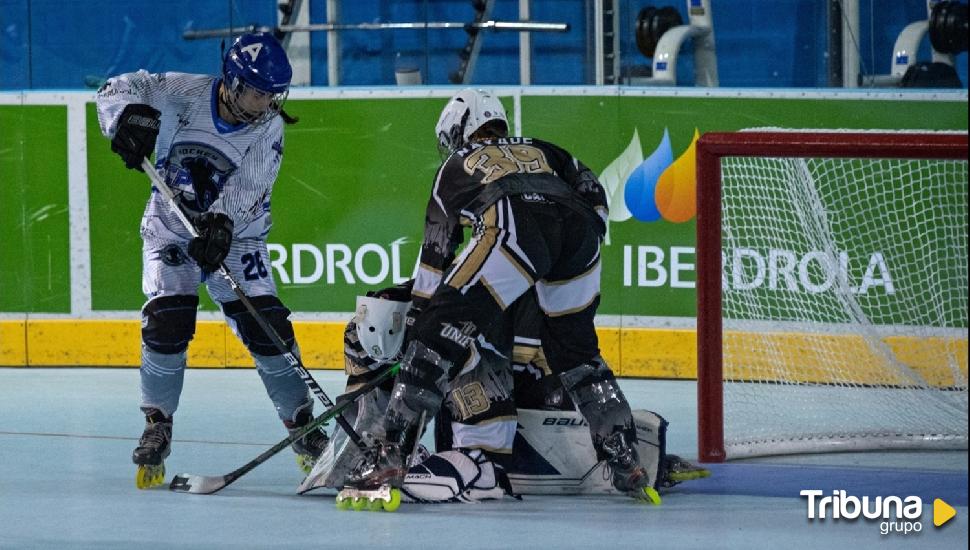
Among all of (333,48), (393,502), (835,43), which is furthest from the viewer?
(333,48)

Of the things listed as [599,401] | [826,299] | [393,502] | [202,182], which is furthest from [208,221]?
[826,299]

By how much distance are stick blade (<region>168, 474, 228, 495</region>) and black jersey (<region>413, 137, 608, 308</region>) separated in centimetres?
82

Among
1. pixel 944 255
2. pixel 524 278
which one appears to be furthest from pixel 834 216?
pixel 524 278

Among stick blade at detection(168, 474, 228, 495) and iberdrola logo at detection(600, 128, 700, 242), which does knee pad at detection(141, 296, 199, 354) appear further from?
iberdrola logo at detection(600, 128, 700, 242)

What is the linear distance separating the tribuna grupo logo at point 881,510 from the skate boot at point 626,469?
458 mm

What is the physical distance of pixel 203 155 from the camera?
511cm

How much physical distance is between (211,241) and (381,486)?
3.06 feet

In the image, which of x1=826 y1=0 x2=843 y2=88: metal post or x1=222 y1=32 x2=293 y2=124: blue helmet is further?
x1=826 y1=0 x2=843 y2=88: metal post

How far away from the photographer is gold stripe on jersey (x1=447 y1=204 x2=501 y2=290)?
4.54 m

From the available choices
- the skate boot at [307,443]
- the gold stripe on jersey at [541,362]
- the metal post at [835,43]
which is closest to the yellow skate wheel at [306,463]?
the skate boot at [307,443]

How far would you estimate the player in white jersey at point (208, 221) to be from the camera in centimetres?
495

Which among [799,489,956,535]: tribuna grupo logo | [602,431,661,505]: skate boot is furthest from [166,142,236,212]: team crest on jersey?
[799,489,956,535]: tribuna grupo logo

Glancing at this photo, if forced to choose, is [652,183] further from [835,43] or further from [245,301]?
[245,301]

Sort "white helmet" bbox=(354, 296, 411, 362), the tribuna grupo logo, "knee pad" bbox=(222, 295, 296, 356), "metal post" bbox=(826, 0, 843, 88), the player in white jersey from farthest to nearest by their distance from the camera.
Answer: "metal post" bbox=(826, 0, 843, 88) < "knee pad" bbox=(222, 295, 296, 356) < the player in white jersey < "white helmet" bbox=(354, 296, 411, 362) < the tribuna grupo logo
